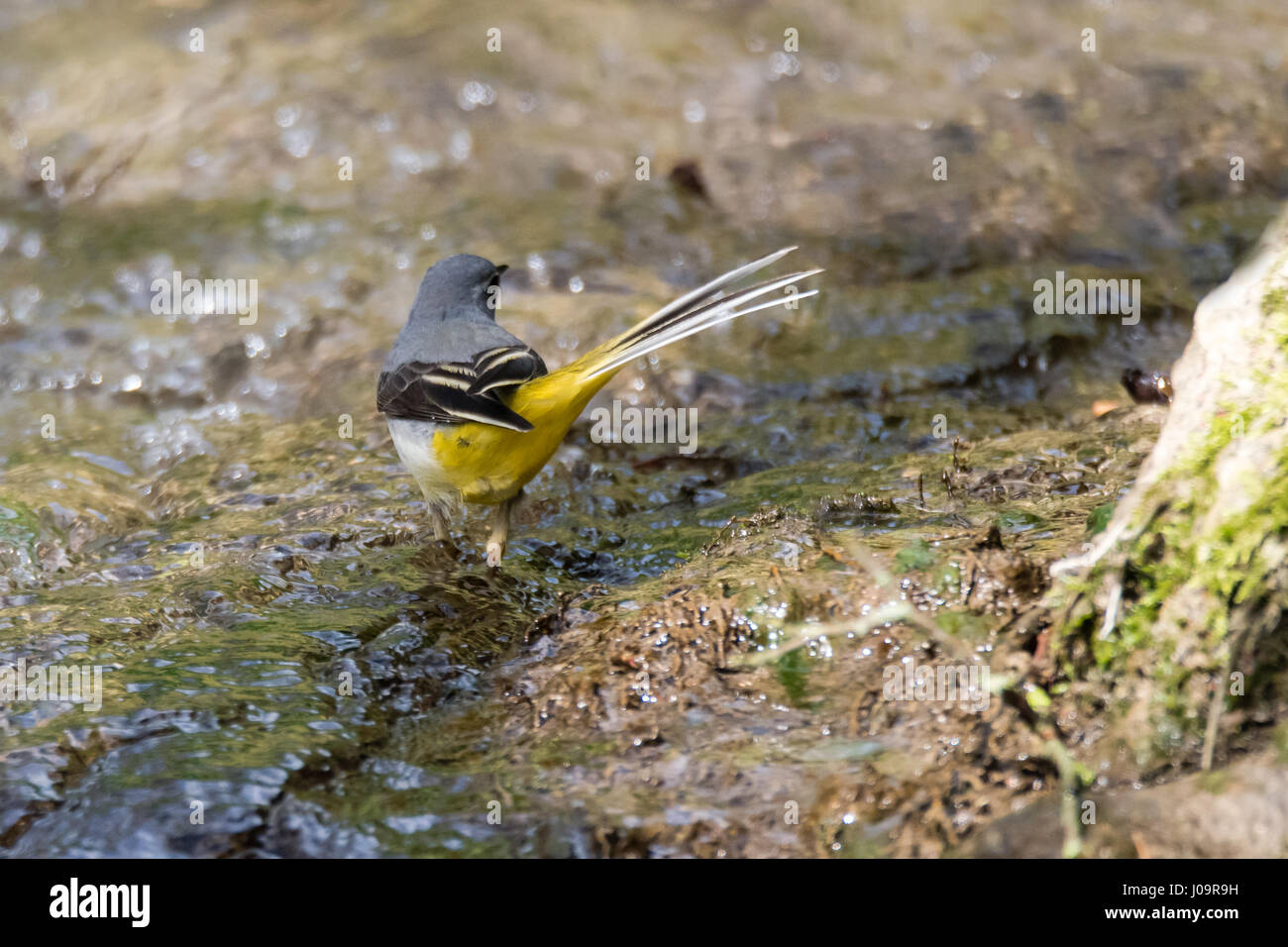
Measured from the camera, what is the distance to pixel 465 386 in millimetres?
5148

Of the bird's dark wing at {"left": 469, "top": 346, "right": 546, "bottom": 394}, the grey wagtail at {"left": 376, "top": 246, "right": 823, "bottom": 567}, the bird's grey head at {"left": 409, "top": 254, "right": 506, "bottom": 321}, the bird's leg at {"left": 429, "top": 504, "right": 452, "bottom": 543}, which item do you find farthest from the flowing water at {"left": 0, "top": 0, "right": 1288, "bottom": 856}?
the bird's grey head at {"left": 409, "top": 254, "right": 506, "bottom": 321}

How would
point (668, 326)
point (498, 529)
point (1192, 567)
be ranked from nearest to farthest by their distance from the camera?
point (1192, 567), point (668, 326), point (498, 529)

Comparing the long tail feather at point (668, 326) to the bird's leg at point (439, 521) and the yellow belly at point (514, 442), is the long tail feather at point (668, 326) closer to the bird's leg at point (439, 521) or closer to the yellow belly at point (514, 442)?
the yellow belly at point (514, 442)

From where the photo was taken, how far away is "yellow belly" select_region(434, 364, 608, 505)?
5.06 meters

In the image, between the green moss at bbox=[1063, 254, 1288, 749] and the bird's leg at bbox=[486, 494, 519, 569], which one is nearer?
the green moss at bbox=[1063, 254, 1288, 749]

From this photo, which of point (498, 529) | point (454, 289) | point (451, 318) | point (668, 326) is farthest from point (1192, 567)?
point (454, 289)

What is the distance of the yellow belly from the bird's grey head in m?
0.95

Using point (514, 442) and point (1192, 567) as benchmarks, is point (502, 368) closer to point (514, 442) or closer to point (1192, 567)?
point (514, 442)

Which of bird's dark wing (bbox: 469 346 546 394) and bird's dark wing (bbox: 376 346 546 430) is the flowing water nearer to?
bird's dark wing (bbox: 376 346 546 430)

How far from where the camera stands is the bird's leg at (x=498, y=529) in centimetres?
554

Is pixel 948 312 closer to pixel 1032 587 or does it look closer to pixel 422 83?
pixel 1032 587

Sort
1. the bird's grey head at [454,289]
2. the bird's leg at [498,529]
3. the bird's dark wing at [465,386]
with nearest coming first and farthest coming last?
the bird's dark wing at [465,386] → the bird's leg at [498,529] → the bird's grey head at [454,289]

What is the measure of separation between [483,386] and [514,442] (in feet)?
1.04

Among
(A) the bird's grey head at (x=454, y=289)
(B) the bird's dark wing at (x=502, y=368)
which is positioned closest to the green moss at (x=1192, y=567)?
(B) the bird's dark wing at (x=502, y=368)
